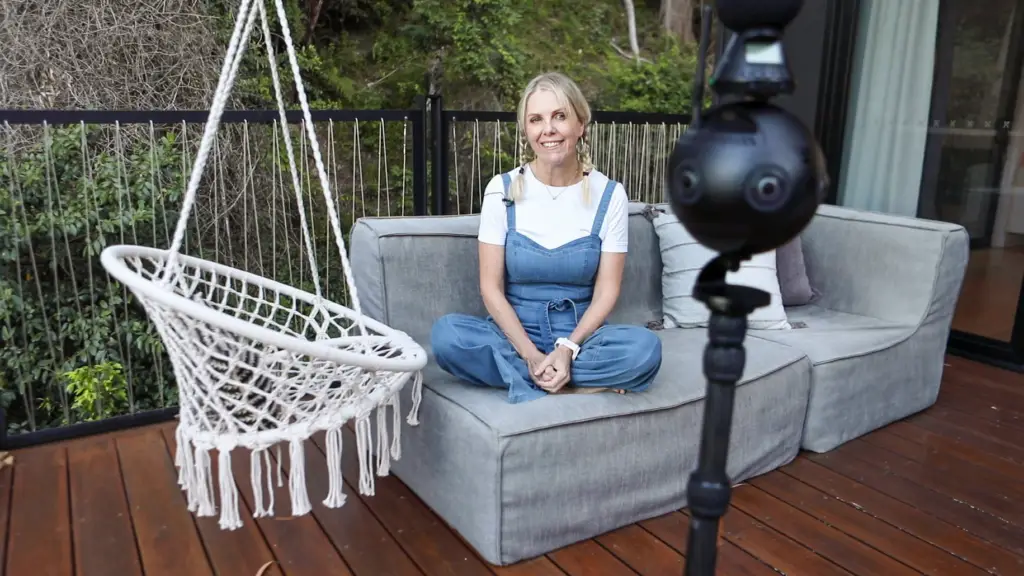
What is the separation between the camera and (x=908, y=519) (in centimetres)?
200

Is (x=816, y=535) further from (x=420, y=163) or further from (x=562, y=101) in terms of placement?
(x=420, y=163)

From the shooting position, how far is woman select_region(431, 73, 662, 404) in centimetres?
193

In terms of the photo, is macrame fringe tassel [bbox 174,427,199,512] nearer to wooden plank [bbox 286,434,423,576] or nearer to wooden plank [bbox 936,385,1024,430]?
wooden plank [bbox 286,434,423,576]

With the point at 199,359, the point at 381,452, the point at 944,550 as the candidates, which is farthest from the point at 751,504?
the point at 199,359

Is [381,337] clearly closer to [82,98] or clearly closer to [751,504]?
[751,504]

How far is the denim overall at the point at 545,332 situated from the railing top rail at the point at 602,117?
111 centimetres

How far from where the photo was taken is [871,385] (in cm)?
248

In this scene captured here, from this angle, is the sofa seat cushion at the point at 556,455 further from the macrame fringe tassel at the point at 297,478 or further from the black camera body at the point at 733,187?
the black camera body at the point at 733,187

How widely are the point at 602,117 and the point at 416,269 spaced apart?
1706 mm

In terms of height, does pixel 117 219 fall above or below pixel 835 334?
above

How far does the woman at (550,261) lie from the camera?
1925 millimetres

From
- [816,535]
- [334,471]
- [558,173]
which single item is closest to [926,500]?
[816,535]

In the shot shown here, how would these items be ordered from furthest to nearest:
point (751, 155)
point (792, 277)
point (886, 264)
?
point (792, 277) < point (886, 264) < point (751, 155)

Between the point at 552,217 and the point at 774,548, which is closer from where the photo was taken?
the point at 774,548
